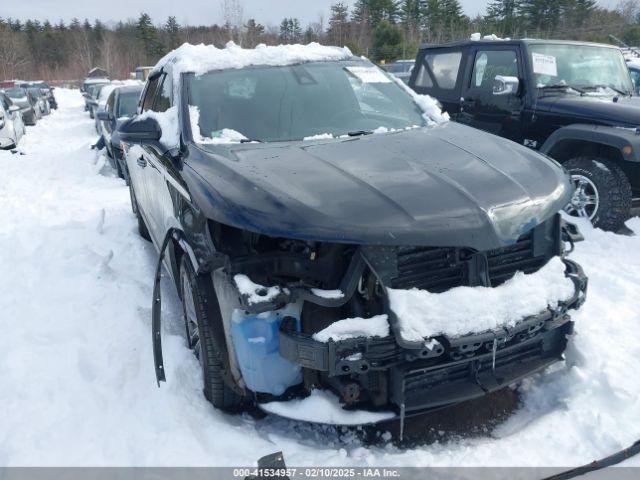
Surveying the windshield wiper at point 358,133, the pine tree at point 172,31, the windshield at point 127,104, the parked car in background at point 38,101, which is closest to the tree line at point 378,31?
the pine tree at point 172,31

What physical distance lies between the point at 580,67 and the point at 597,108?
95 cm

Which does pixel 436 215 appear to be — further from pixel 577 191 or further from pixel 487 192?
pixel 577 191

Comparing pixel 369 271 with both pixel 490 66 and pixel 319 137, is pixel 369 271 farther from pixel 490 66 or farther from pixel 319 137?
pixel 490 66

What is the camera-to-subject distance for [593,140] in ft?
16.9

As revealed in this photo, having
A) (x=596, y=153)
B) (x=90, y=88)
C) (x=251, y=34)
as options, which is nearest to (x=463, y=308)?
(x=596, y=153)

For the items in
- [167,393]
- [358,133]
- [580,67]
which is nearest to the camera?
[167,393]

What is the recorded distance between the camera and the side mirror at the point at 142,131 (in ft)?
10.7

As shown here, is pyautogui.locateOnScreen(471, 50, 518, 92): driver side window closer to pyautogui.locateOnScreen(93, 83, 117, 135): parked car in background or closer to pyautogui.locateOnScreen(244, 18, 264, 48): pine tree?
pyautogui.locateOnScreen(93, 83, 117, 135): parked car in background

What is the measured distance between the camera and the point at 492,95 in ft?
19.7

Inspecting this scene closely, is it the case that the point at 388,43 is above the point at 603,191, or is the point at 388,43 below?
above

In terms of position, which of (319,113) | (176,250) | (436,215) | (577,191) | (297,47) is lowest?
(577,191)

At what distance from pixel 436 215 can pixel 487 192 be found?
350mm

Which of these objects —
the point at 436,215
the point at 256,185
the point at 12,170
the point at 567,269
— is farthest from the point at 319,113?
the point at 12,170

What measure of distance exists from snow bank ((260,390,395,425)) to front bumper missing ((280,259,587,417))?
134mm
